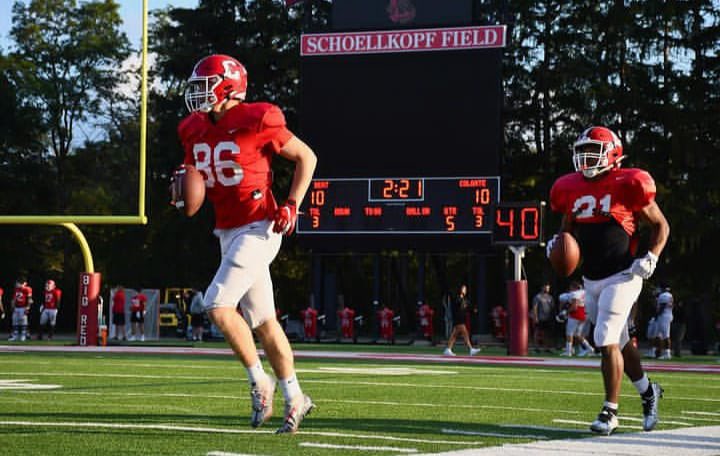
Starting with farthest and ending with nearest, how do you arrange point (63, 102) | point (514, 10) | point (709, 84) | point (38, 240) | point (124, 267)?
point (124, 267) < point (514, 10) < point (709, 84) < point (38, 240) < point (63, 102)

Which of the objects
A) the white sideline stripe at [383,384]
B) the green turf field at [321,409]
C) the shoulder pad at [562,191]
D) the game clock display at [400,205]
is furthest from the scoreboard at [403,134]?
the shoulder pad at [562,191]

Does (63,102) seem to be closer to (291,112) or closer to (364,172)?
(364,172)

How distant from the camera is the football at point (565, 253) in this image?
7836 mm

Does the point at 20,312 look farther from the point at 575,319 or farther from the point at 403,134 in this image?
the point at 575,319

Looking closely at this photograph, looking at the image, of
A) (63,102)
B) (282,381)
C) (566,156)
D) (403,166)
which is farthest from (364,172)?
(282,381)

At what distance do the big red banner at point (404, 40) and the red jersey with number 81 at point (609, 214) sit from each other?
1828cm

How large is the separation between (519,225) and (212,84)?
1617cm

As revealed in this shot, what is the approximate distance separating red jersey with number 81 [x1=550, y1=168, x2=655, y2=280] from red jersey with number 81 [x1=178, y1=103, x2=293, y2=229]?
2054 millimetres

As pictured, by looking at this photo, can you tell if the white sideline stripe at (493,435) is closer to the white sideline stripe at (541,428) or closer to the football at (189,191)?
the white sideline stripe at (541,428)

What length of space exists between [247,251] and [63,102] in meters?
14.2

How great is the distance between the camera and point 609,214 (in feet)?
26.1

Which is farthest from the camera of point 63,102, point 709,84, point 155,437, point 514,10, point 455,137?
point 514,10

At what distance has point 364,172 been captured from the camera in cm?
2619

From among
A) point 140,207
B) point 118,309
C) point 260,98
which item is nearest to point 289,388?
point 140,207
